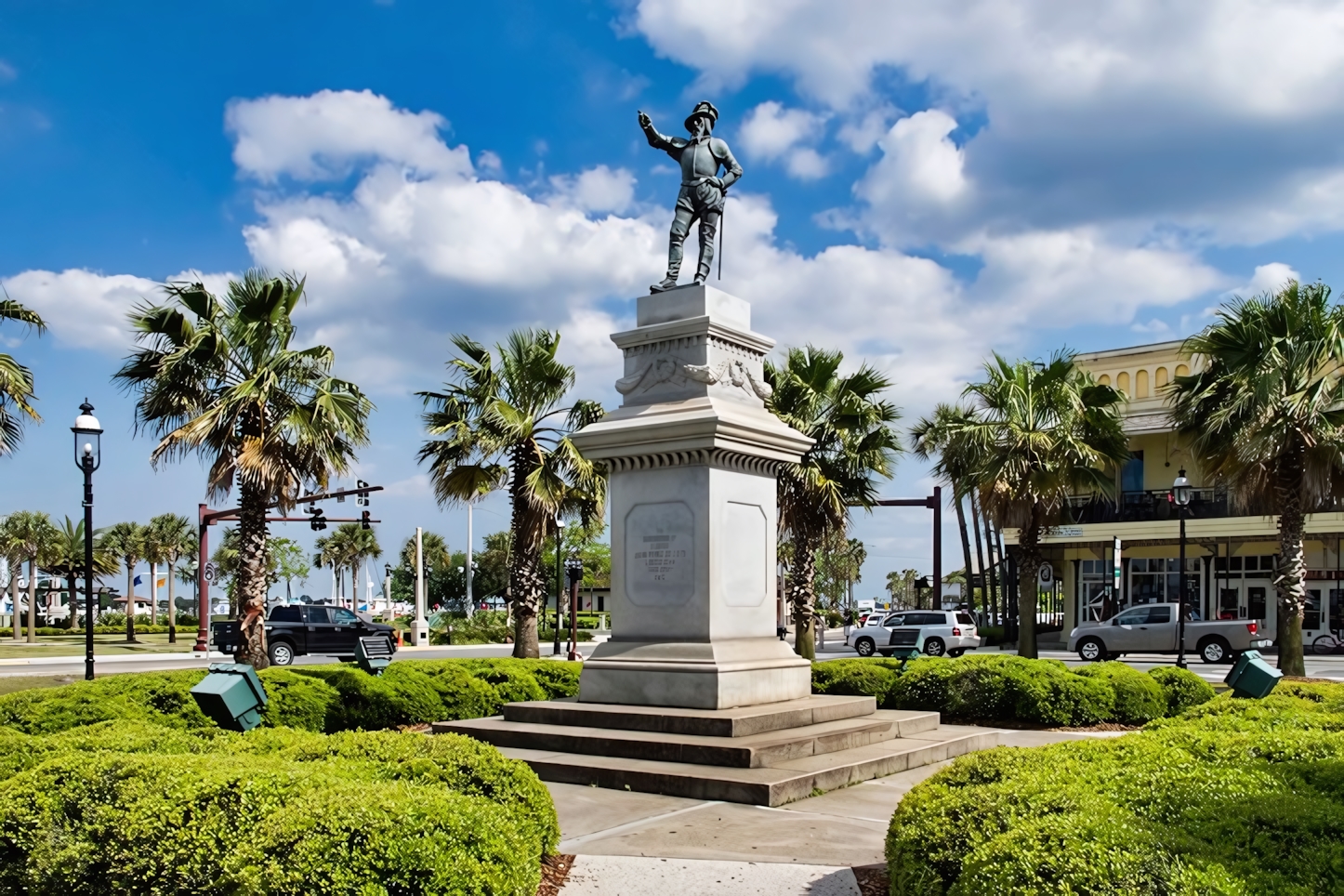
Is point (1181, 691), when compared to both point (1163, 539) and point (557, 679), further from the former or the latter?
point (1163, 539)

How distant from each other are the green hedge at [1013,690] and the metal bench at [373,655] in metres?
5.86

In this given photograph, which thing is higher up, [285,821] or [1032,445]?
[1032,445]

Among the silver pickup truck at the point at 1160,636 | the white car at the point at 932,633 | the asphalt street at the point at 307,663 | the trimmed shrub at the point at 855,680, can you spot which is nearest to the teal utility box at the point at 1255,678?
the trimmed shrub at the point at 855,680

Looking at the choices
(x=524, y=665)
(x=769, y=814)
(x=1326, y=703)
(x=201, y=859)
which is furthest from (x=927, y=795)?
(x=524, y=665)

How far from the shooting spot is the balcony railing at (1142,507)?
39156 millimetres

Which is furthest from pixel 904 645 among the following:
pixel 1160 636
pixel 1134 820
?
pixel 1134 820

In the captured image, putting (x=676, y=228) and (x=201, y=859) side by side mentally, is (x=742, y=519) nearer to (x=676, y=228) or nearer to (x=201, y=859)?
(x=676, y=228)

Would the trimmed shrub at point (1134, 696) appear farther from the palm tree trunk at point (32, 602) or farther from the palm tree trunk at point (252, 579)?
the palm tree trunk at point (32, 602)

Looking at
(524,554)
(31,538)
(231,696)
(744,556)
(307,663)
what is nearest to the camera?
(231,696)

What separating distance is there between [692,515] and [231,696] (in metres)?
5.03

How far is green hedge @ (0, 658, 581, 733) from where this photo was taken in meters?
11.4

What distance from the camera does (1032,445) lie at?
85.4 feet

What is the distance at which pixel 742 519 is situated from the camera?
12.1 meters

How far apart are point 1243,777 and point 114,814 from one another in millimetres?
→ 5791
